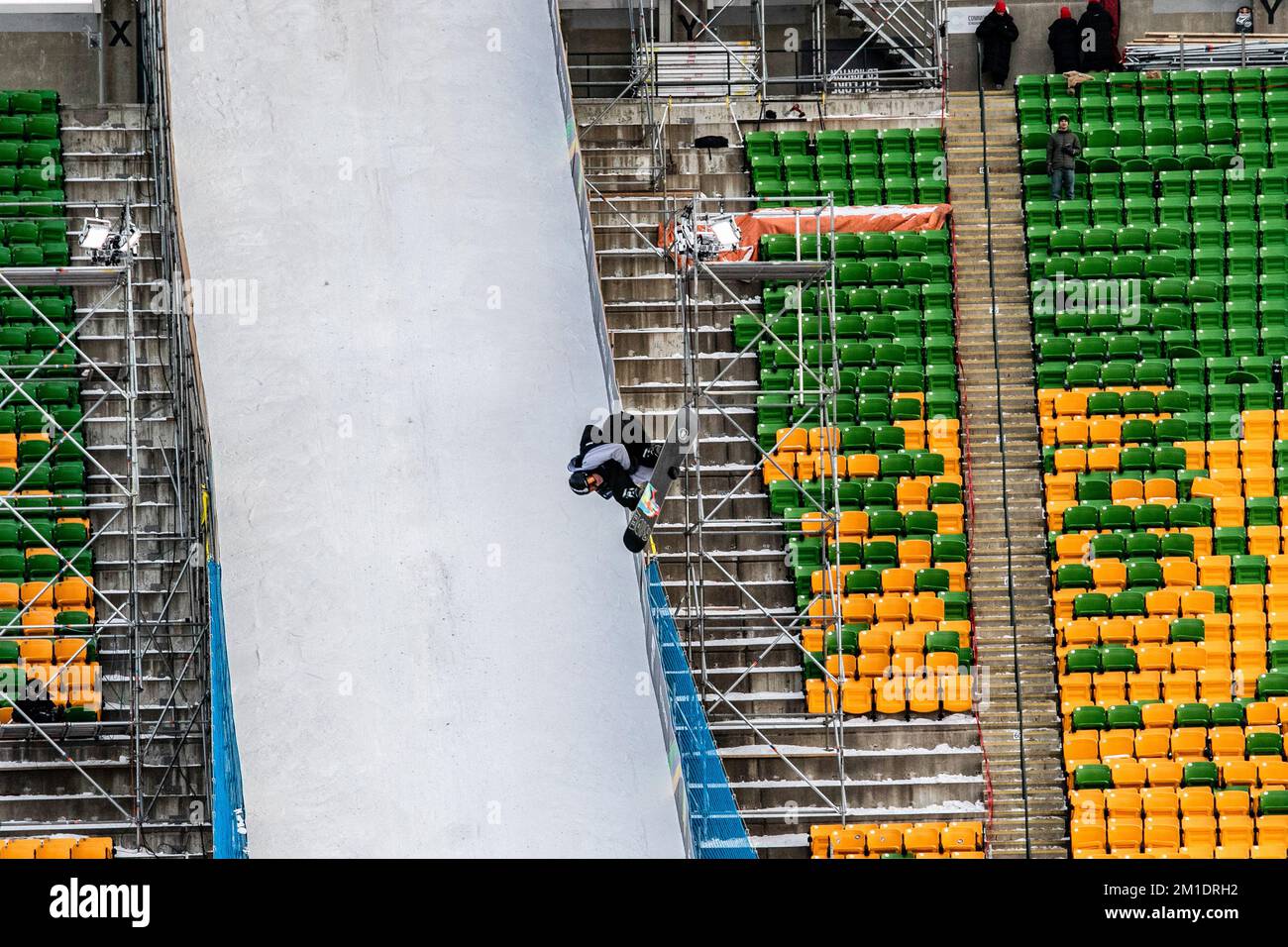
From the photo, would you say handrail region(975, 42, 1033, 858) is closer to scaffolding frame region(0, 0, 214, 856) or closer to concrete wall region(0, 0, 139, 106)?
scaffolding frame region(0, 0, 214, 856)

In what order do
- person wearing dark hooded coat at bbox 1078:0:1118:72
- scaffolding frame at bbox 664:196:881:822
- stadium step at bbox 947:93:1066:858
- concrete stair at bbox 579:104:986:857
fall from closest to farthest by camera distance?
1. scaffolding frame at bbox 664:196:881:822
2. concrete stair at bbox 579:104:986:857
3. stadium step at bbox 947:93:1066:858
4. person wearing dark hooded coat at bbox 1078:0:1118:72

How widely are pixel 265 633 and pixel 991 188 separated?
1134cm

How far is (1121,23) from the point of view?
90.6 feet

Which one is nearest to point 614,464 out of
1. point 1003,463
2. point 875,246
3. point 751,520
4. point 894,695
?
point 751,520

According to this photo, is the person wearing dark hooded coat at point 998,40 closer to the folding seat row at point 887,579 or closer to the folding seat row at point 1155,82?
the folding seat row at point 1155,82

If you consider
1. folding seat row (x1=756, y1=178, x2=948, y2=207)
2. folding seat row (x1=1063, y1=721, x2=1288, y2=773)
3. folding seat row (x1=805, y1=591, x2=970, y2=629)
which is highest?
folding seat row (x1=756, y1=178, x2=948, y2=207)

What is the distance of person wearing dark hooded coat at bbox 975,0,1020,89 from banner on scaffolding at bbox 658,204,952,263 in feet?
9.22

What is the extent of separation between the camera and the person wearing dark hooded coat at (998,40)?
2647cm

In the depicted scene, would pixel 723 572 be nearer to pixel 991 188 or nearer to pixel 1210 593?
pixel 1210 593

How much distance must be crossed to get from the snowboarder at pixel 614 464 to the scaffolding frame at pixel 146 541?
3600 mm

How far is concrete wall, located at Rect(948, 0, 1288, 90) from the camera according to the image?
27094 mm

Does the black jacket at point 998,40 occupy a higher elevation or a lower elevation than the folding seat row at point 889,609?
higher

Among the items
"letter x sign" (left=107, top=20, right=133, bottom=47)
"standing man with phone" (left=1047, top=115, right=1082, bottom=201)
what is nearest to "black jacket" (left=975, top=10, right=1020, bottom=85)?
"standing man with phone" (left=1047, top=115, right=1082, bottom=201)

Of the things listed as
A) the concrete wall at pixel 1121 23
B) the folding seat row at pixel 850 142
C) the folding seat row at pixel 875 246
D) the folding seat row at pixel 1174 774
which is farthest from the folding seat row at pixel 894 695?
the concrete wall at pixel 1121 23
